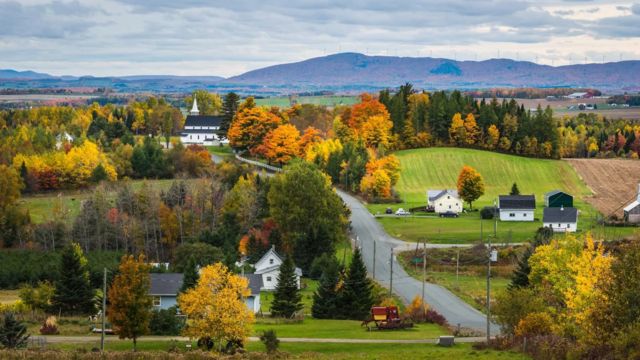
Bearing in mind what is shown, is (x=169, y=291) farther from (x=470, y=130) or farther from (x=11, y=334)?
(x=470, y=130)

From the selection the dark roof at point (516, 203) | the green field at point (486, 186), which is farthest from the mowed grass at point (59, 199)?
the dark roof at point (516, 203)

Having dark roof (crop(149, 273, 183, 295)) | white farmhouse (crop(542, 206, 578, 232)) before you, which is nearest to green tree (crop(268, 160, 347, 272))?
dark roof (crop(149, 273, 183, 295))

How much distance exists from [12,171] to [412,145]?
2163 inches

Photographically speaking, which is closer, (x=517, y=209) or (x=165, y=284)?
(x=165, y=284)

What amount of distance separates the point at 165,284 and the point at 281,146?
2610 inches

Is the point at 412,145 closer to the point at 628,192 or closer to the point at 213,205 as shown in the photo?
the point at 628,192

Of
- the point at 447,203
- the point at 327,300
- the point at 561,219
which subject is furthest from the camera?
the point at 447,203

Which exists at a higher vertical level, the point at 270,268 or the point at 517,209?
the point at 517,209

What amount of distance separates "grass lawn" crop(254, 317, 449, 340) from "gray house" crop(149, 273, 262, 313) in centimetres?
361

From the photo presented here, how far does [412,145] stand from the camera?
434 ft

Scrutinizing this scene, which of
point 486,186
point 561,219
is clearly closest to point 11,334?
point 561,219

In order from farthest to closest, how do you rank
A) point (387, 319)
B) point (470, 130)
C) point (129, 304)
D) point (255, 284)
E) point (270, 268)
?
point (470, 130), point (270, 268), point (255, 284), point (387, 319), point (129, 304)

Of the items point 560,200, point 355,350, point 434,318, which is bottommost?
point 560,200

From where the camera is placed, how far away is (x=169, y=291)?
189ft
